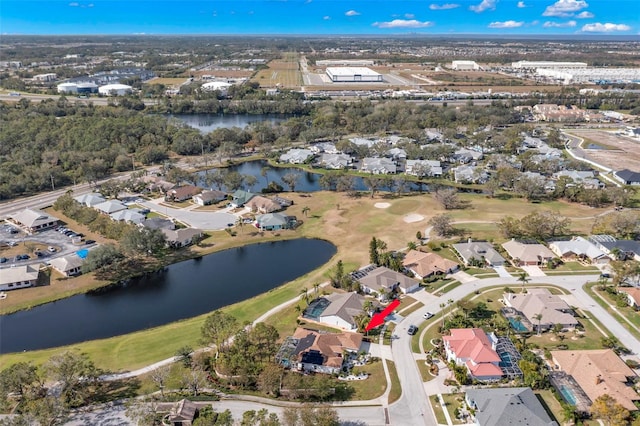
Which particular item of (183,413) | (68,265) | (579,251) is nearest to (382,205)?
(579,251)

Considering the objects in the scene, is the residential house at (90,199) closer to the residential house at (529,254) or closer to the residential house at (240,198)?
the residential house at (240,198)

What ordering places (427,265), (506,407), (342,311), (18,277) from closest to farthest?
(506,407)
(342,311)
(18,277)
(427,265)

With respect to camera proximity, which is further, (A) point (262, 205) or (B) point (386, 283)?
(A) point (262, 205)

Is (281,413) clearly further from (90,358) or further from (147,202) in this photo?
(147,202)

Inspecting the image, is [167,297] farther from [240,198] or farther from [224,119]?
[224,119]

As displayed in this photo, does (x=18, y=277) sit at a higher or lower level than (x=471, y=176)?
lower

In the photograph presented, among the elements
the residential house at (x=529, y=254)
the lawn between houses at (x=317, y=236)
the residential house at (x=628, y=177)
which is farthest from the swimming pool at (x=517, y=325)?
the residential house at (x=628, y=177)

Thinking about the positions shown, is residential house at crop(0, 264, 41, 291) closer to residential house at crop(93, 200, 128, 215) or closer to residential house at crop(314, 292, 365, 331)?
residential house at crop(93, 200, 128, 215)
